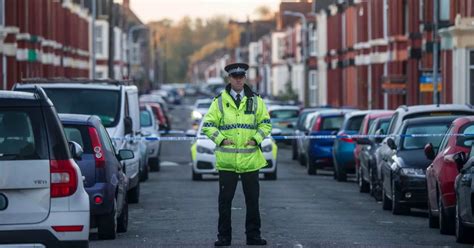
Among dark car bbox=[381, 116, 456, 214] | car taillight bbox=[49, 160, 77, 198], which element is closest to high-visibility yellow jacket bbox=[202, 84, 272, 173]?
car taillight bbox=[49, 160, 77, 198]

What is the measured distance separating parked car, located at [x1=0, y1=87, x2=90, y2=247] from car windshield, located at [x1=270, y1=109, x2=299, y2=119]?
124 ft

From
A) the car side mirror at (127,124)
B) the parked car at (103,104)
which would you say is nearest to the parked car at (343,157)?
the parked car at (103,104)

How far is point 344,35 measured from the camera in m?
75.8

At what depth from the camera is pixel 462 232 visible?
51.0ft

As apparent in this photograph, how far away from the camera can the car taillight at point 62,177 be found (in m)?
11.2

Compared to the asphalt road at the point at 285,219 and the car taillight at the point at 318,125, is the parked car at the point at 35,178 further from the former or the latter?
the car taillight at the point at 318,125

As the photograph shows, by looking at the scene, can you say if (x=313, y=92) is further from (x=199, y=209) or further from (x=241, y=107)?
(x=241, y=107)

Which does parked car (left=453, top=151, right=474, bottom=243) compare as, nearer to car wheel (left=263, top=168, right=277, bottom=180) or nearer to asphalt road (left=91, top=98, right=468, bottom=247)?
asphalt road (left=91, top=98, right=468, bottom=247)

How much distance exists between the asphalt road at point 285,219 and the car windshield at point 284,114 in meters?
18.9

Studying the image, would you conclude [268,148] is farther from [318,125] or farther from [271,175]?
[318,125]

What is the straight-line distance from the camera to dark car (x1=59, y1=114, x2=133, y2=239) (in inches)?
637

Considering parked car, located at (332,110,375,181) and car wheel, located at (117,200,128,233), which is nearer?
car wheel, located at (117,200,128,233)

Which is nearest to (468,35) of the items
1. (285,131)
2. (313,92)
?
(285,131)

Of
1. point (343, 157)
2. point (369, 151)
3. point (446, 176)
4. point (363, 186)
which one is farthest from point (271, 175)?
point (446, 176)
